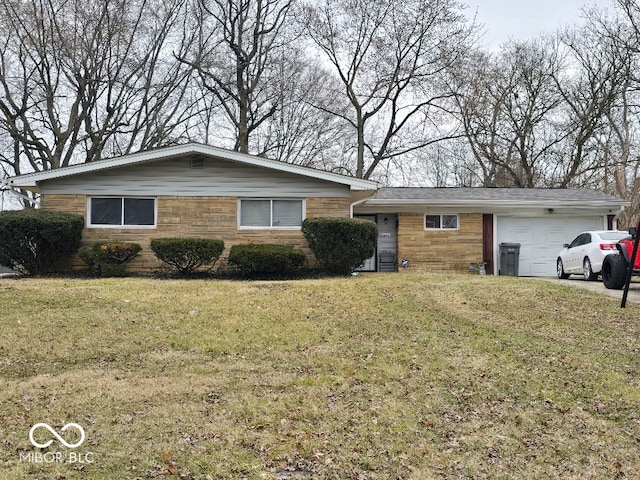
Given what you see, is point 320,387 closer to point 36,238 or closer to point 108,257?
point 108,257

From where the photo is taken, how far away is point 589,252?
1426cm

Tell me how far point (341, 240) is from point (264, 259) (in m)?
1.97

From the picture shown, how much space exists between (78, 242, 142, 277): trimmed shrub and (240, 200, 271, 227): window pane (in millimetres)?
2947

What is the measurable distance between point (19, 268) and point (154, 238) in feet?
11.1

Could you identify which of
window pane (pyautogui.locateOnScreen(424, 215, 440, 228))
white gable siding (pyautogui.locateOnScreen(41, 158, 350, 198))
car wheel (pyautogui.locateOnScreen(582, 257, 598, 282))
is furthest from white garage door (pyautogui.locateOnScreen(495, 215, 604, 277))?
white gable siding (pyautogui.locateOnScreen(41, 158, 350, 198))

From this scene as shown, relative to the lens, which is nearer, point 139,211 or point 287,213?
point 139,211

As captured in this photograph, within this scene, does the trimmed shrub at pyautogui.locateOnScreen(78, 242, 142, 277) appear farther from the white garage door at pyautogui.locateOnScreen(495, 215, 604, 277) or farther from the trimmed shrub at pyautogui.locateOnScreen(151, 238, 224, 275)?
the white garage door at pyautogui.locateOnScreen(495, 215, 604, 277)

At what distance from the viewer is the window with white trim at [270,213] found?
15.3 m

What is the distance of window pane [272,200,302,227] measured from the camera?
1538cm

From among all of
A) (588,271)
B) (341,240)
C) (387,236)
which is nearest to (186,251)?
(341,240)

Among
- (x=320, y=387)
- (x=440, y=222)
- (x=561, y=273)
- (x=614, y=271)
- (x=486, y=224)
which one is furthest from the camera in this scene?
(x=486, y=224)

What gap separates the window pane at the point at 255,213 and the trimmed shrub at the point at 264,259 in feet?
3.40

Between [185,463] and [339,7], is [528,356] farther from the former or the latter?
[339,7]

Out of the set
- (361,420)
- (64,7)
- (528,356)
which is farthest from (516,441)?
(64,7)
